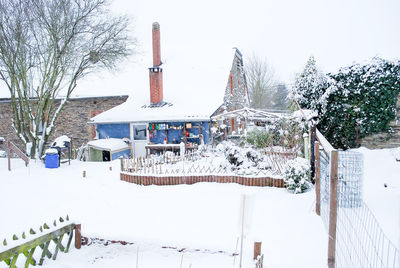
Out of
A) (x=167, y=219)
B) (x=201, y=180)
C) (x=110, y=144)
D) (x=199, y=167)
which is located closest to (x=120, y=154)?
(x=110, y=144)

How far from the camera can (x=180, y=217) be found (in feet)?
18.2

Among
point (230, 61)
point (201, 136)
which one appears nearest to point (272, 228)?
point (201, 136)

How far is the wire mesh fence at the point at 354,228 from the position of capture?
3529 millimetres

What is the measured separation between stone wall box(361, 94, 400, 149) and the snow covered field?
288 cm

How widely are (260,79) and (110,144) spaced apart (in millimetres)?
24104

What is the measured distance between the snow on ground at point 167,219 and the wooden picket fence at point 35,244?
143mm

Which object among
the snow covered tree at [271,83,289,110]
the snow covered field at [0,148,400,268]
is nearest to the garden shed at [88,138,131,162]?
the snow covered field at [0,148,400,268]

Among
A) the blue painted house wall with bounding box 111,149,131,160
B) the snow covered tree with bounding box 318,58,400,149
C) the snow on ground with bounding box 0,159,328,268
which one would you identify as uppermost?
the snow covered tree with bounding box 318,58,400,149

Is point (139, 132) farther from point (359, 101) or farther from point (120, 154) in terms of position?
point (359, 101)

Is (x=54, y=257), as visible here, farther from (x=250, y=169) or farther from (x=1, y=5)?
(x=1, y=5)

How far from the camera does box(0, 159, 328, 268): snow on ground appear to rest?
409 centimetres

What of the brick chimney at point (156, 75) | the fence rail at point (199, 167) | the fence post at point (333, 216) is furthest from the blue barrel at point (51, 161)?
the fence post at point (333, 216)

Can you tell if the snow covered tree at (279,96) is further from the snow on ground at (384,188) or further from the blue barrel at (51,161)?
the blue barrel at (51,161)

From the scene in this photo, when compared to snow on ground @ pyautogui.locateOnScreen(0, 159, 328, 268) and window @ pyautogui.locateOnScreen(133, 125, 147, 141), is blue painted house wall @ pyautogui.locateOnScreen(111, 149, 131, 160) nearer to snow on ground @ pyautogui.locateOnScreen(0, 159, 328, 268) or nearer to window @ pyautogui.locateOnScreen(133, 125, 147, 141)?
window @ pyautogui.locateOnScreen(133, 125, 147, 141)
